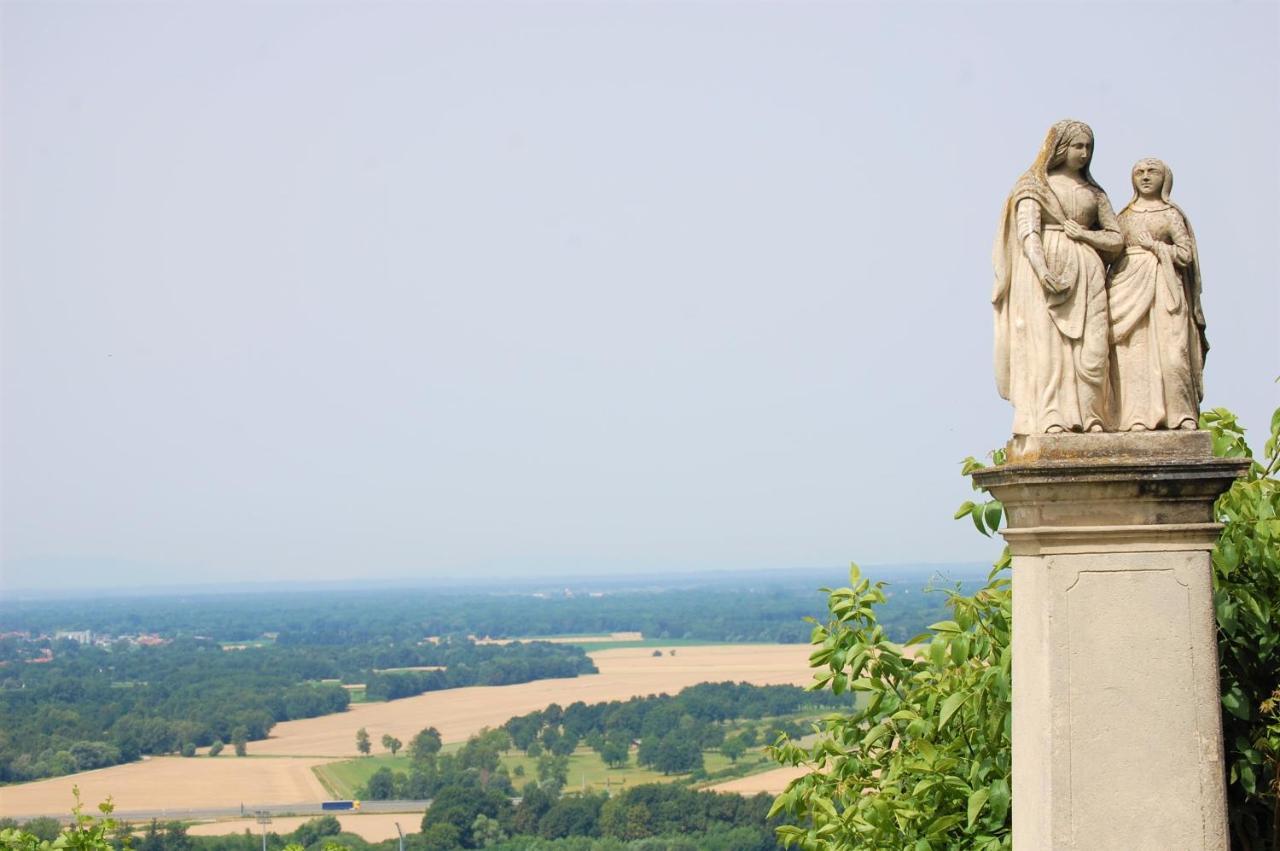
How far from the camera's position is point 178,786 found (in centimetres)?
9475

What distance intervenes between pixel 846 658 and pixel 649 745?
99806 mm

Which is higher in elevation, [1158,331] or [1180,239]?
[1180,239]

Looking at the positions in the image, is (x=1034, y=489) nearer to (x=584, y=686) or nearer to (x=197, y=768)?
(x=197, y=768)

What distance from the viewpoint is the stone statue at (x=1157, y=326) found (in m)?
6.81

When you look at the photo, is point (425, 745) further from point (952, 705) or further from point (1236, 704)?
point (1236, 704)

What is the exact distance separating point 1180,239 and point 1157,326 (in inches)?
16.3

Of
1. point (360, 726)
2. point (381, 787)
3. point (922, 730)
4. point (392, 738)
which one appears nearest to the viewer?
point (922, 730)

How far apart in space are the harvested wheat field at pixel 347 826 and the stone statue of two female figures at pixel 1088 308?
225 ft

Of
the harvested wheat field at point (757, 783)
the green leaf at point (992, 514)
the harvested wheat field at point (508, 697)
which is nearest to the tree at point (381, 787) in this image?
the harvested wheat field at point (508, 697)

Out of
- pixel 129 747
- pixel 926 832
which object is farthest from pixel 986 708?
pixel 129 747

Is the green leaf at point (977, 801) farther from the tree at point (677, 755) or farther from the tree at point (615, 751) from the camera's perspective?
the tree at point (615, 751)

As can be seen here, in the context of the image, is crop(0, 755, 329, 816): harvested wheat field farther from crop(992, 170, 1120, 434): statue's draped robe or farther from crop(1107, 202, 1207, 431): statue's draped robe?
crop(1107, 202, 1207, 431): statue's draped robe

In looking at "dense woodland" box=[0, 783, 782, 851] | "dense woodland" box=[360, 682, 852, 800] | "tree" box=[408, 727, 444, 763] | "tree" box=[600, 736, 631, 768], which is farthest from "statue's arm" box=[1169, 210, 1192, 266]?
"tree" box=[600, 736, 631, 768]

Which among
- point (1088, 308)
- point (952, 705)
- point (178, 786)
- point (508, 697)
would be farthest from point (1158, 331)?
point (508, 697)
